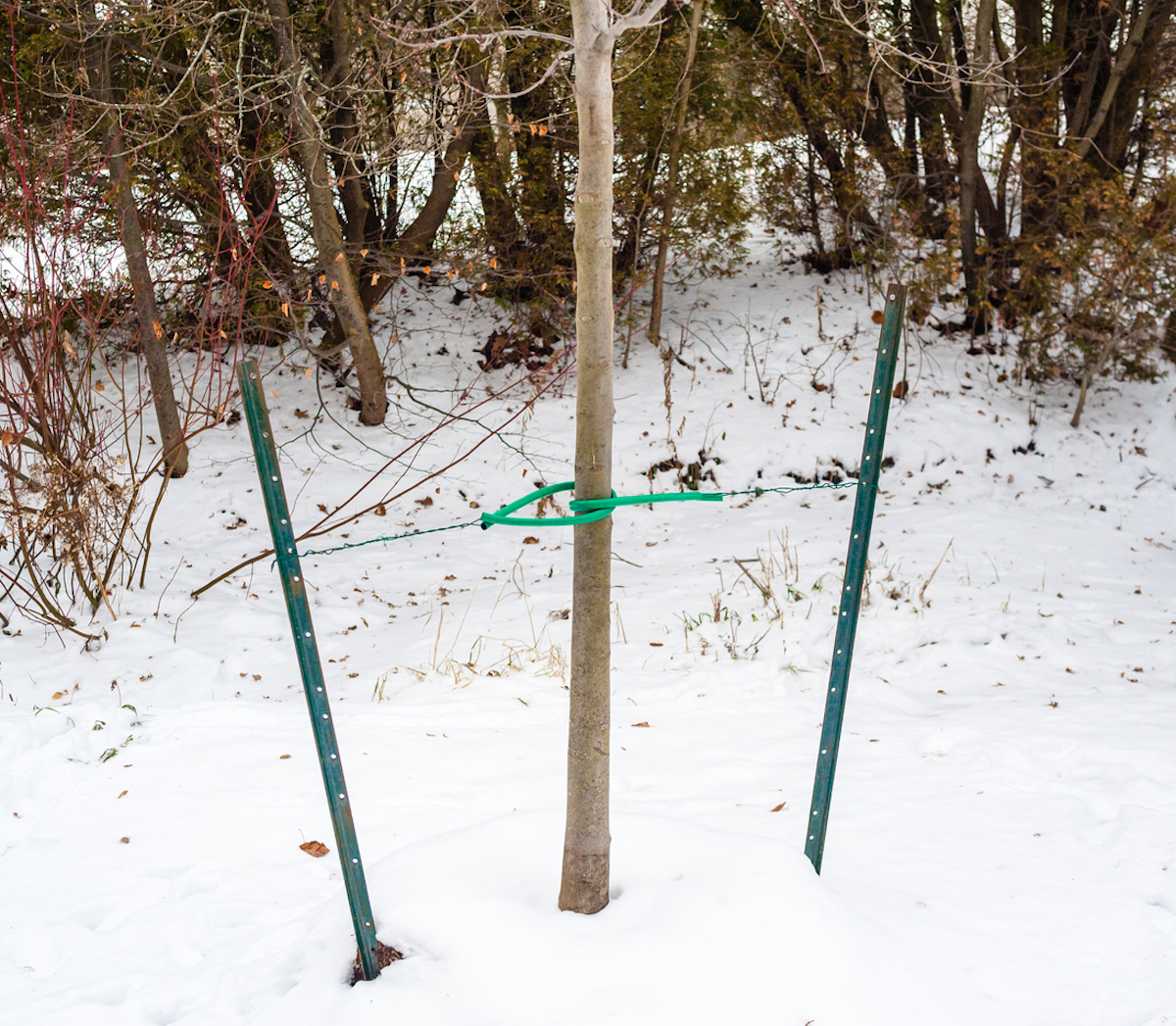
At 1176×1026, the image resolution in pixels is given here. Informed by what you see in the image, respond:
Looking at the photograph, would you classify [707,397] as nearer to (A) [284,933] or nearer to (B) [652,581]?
(B) [652,581]

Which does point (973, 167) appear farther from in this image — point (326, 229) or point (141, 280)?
point (141, 280)

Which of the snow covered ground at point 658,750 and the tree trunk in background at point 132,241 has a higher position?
the tree trunk in background at point 132,241

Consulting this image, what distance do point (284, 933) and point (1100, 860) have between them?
101 inches

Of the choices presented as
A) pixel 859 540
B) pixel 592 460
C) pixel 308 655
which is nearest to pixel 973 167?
pixel 859 540

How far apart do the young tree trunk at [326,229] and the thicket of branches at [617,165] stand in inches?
1.0

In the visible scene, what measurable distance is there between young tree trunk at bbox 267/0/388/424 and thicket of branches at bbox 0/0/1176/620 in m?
0.02

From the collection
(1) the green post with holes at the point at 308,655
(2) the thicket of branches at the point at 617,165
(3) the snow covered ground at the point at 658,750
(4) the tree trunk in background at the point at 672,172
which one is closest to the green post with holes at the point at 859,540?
(3) the snow covered ground at the point at 658,750

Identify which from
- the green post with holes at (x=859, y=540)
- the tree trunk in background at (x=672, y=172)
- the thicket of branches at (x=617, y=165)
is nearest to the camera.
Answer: the green post with holes at (x=859, y=540)

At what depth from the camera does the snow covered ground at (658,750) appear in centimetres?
232

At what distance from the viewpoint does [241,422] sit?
8.32 meters

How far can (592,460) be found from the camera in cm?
218

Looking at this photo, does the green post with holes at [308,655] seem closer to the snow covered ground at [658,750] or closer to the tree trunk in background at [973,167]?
the snow covered ground at [658,750]

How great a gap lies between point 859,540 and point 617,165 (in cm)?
694

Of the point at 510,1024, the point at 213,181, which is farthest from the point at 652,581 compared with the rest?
the point at 213,181
